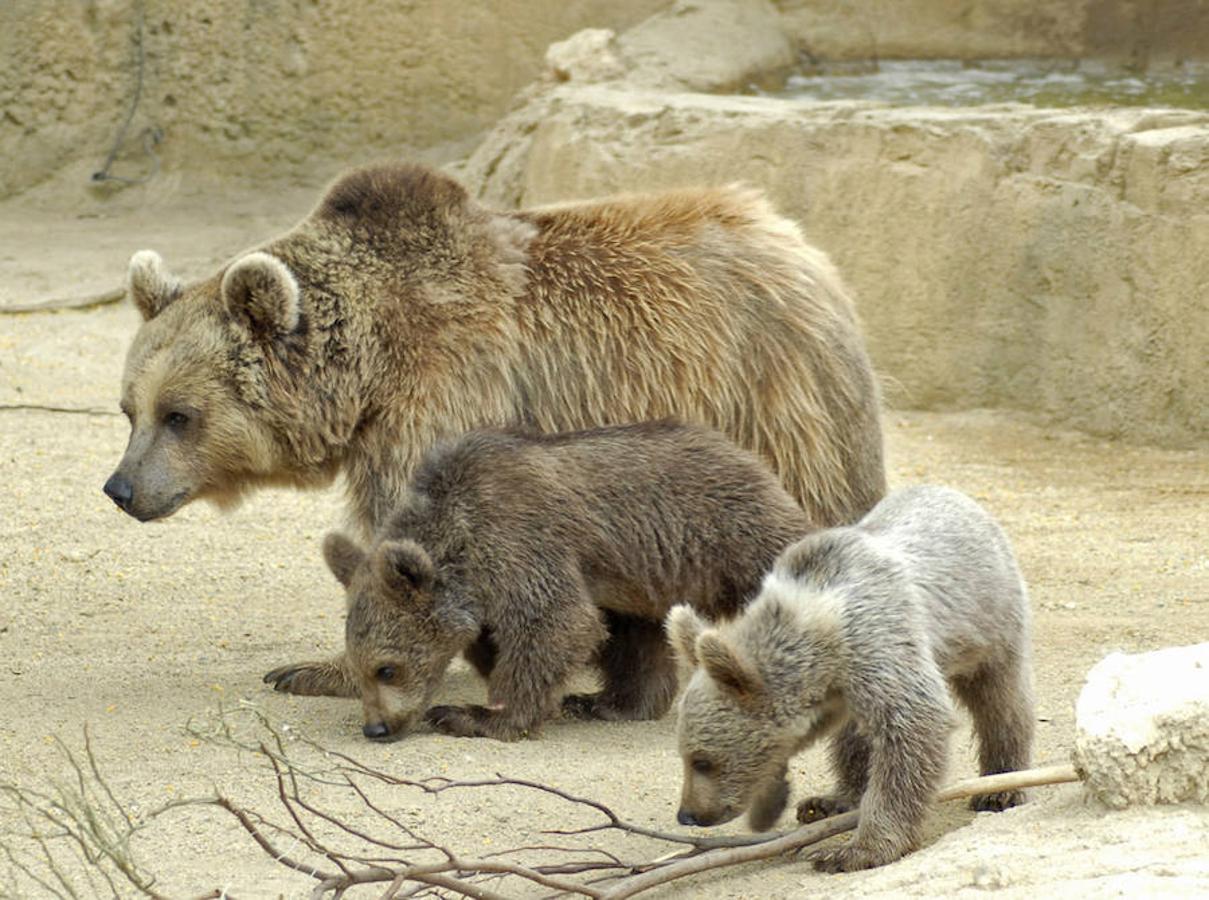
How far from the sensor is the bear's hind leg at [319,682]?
6.73 m

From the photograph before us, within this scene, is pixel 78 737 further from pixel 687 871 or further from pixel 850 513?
pixel 850 513

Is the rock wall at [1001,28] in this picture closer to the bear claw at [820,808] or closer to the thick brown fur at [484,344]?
the thick brown fur at [484,344]

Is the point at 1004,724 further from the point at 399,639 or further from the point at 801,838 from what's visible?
the point at 399,639

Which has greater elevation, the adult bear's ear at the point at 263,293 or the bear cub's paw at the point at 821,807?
the adult bear's ear at the point at 263,293

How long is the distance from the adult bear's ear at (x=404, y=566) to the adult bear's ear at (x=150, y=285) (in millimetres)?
1645

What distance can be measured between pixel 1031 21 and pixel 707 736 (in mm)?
10176

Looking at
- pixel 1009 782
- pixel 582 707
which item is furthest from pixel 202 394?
pixel 1009 782

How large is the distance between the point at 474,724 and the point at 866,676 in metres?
1.90

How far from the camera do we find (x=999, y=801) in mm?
5129

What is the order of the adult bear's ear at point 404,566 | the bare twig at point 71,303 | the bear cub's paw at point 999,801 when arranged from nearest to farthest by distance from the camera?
1. the bear cub's paw at point 999,801
2. the adult bear's ear at point 404,566
3. the bare twig at point 71,303

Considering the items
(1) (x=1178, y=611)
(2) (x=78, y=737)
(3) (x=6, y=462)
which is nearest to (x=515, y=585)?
(2) (x=78, y=737)

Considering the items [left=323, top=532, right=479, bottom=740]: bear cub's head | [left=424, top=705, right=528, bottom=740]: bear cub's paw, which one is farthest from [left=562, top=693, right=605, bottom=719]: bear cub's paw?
[left=323, top=532, right=479, bottom=740]: bear cub's head

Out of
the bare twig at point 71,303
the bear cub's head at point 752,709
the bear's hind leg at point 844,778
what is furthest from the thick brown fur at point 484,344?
the bare twig at point 71,303

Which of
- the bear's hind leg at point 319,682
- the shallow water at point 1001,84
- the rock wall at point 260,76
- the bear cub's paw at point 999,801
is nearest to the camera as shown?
the bear cub's paw at point 999,801
